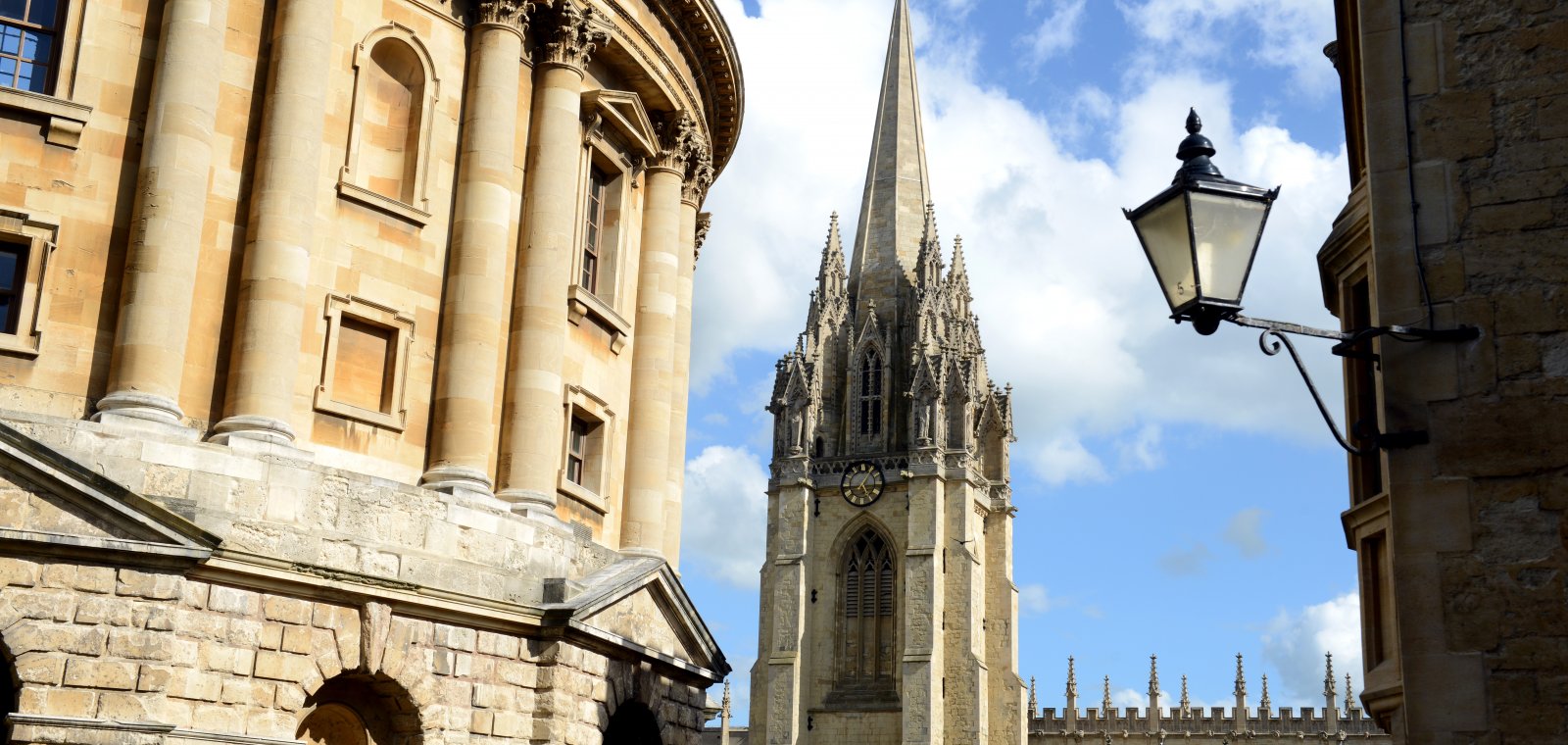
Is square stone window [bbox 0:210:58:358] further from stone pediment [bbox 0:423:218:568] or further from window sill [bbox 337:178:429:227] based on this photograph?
window sill [bbox 337:178:429:227]

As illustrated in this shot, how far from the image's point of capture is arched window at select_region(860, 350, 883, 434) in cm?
8900

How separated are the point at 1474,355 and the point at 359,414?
49.8ft

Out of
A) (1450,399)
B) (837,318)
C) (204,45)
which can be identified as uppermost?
(837,318)

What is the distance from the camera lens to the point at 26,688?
16.0m

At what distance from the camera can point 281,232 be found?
19.9 meters

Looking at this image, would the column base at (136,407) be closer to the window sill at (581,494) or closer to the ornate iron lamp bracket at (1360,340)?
the window sill at (581,494)

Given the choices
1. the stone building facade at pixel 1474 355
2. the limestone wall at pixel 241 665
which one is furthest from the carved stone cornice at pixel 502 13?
the stone building facade at pixel 1474 355

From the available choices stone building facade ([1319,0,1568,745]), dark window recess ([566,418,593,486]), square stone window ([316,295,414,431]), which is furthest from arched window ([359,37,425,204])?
stone building facade ([1319,0,1568,745])

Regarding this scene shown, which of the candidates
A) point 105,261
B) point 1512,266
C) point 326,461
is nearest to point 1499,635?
point 1512,266

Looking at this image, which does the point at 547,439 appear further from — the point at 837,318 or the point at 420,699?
the point at 837,318

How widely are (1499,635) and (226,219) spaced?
53.5 feet

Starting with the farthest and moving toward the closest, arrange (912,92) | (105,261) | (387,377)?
(912,92) → (387,377) → (105,261)

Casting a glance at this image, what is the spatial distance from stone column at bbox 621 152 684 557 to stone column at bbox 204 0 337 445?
756cm

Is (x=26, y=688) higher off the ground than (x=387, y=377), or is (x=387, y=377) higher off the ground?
(x=387, y=377)
